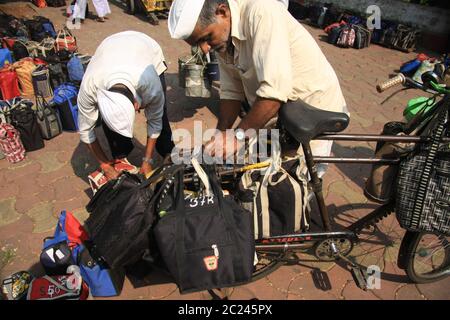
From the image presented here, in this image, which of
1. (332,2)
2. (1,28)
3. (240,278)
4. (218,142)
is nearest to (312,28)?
(332,2)

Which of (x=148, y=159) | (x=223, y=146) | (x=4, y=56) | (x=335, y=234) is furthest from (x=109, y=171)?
(x=4, y=56)

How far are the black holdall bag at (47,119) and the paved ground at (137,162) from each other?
13cm

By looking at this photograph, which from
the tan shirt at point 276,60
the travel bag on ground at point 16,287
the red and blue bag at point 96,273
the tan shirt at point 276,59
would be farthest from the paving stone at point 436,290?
the travel bag on ground at point 16,287

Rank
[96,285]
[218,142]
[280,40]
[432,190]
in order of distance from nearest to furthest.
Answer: [280,40] → [432,190] → [218,142] → [96,285]

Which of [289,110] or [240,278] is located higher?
[289,110]

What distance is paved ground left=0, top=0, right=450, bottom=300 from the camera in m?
2.51

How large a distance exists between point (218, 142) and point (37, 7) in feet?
35.3

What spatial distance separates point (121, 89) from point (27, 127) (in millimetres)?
2222

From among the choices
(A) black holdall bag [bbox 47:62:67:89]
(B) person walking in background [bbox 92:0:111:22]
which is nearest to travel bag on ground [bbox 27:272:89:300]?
(A) black holdall bag [bbox 47:62:67:89]

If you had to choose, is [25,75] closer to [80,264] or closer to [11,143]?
[11,143]

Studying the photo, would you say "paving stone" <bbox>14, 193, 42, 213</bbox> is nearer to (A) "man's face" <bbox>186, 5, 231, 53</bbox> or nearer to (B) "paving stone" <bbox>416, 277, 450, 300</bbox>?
(A) "man's face" <bbox>186, 5, 231, 53</bbox>

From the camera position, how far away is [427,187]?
6.12ft

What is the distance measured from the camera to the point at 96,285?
230cm
